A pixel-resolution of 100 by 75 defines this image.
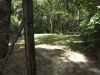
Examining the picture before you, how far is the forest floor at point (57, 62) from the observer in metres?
7.06

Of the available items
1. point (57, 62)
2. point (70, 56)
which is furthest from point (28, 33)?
point (70, 56)

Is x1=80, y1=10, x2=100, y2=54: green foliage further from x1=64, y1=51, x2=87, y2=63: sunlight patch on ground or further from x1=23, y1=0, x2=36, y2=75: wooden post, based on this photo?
x1=23, y1=0, x2=36, y2=75: wooden post

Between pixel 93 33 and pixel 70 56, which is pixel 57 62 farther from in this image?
pixel 93 33

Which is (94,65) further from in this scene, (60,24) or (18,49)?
(60,24)

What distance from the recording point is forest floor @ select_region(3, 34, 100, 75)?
7062 mm

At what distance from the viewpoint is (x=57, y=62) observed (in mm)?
7648

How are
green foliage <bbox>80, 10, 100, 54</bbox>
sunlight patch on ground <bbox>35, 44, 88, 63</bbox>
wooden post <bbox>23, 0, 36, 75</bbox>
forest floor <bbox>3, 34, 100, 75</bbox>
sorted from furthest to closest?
green foliage <bbox>80, 10, 100, 54</bbox> < sunlight patch on ground <bbox>35, 44, 88, 63</bbox> < forest floor <bbox>3, 34, 100, 75</bbox> < wooden post <bbox>23, 0, 36, 75</bbox>

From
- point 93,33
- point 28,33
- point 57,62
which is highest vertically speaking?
point 28,33

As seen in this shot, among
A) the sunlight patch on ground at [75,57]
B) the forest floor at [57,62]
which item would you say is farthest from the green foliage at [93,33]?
the sunlight patch on ground at [75,57]

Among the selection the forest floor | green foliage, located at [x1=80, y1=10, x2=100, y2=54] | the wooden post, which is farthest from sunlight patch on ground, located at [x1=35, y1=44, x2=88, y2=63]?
the wooden post

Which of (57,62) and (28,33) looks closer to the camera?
(28,33)

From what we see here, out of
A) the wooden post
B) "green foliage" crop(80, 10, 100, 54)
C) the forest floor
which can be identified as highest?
the wooden post

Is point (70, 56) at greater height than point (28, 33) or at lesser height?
lesser

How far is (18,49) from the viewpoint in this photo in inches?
351
